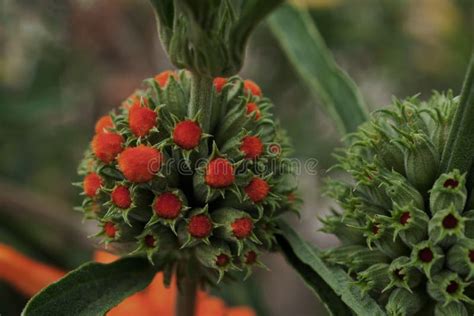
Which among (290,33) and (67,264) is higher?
(290,33)

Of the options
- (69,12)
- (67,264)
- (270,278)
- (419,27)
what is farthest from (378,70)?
(67,264)

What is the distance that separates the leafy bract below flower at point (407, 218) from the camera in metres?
0.81

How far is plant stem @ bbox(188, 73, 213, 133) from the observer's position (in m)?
0.83

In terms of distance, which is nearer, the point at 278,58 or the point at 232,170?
the point at 232,170

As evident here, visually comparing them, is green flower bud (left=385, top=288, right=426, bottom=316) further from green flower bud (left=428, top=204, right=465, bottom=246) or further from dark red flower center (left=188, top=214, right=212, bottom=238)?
dark red flower center (left=188, top=214, right=212, bottom=238)

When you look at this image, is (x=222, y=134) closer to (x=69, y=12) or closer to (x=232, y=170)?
(x=232, y=170)

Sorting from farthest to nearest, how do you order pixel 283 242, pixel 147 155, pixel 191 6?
pixel 283 242 → pixel 147 155 → pixel 191 6

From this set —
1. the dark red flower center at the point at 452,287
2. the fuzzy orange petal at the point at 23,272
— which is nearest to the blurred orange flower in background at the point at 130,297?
the fuzzy orange petal at the point at 23,272

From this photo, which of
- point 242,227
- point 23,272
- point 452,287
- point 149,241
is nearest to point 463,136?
point 452,287

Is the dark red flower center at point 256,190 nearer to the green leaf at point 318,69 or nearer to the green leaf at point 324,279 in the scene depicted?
the green leaf at point 324,279

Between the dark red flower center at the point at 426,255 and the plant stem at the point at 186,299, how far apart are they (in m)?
0.34

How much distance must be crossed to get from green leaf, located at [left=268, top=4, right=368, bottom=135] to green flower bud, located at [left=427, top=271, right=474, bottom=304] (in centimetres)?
32

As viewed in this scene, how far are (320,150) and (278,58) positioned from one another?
425 mm

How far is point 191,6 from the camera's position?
0.72 meters
